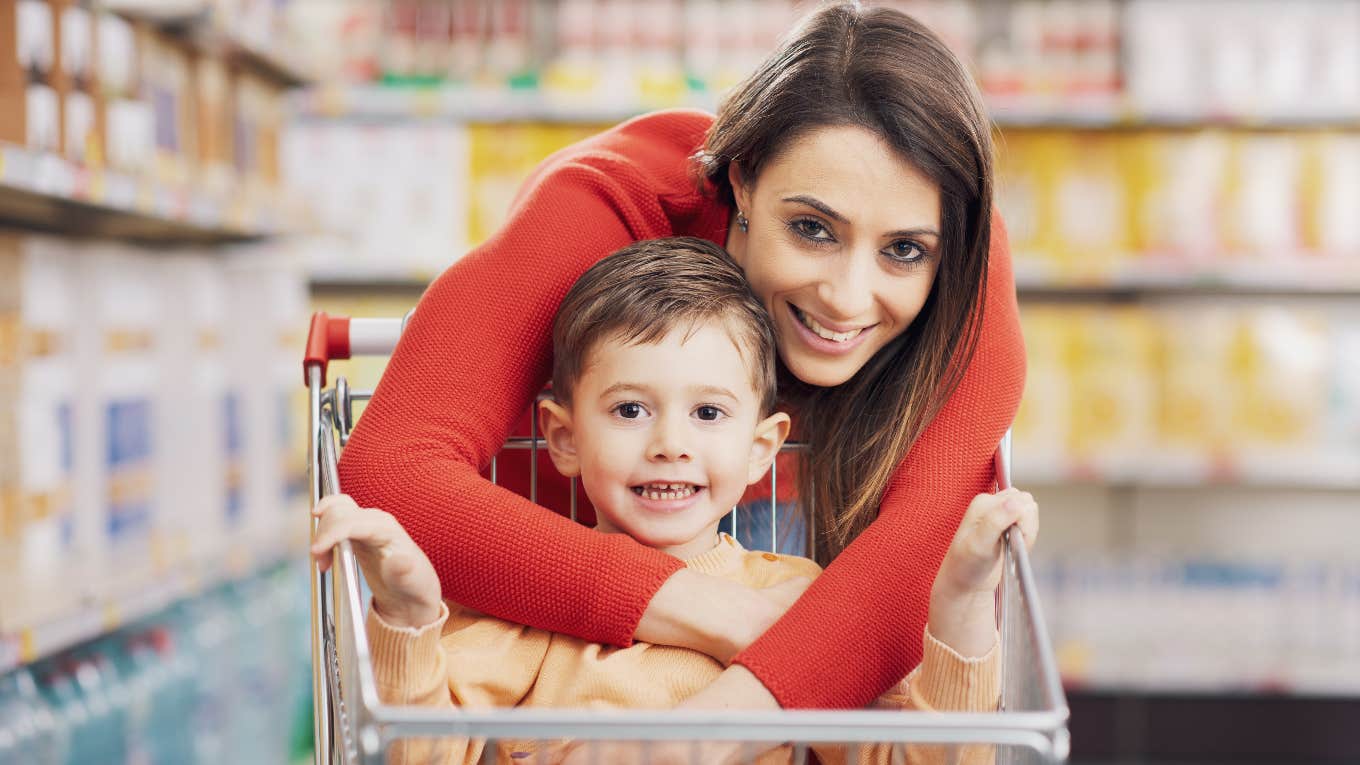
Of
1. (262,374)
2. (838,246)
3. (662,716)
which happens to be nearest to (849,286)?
(838,246)

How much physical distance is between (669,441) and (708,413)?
2.7 inches

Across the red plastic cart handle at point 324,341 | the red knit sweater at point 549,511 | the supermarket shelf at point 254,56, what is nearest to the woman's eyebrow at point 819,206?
the red knit sweater at point 549,511

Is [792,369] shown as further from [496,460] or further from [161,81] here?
[161,81]

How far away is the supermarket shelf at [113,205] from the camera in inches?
71.7

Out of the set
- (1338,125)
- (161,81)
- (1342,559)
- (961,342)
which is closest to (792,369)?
(961,342)

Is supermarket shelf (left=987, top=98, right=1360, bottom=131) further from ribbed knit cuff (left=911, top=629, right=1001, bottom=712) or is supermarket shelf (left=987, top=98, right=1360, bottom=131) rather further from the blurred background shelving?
ribbed knit cuff (left=911, top=629, right=1001, bottom=712)

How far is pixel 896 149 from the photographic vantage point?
135 centimetres

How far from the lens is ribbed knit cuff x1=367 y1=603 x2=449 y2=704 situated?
3.80ft

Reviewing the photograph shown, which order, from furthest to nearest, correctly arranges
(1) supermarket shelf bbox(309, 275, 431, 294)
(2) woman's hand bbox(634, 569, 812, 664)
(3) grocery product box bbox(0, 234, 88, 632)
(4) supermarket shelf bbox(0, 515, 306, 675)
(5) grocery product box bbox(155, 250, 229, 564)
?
(1) supermarket shelf bbox(309, 275, 431, 294) → (5) grocery product box bbox(155, 250, 229, 564) → (3) grocery product box bbox(0, 234, 88, 632) → (4) supermarket shelf bbox(0, 515, 306, 675) → (2) woman's hand bbox(634, 569, 812, 664)

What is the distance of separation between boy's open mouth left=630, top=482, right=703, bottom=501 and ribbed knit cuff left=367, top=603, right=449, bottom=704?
0.26m

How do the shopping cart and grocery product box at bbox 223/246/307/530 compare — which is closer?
the shopping cart

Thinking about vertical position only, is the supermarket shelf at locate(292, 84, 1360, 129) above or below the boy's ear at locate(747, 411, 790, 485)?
above

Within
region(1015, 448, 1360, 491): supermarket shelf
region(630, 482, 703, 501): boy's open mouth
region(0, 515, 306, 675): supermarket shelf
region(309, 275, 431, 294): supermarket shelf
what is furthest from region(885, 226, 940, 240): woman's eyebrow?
region(309, 275, 431, 294): supermarket shelf

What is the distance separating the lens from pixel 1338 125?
3506 millimetres
